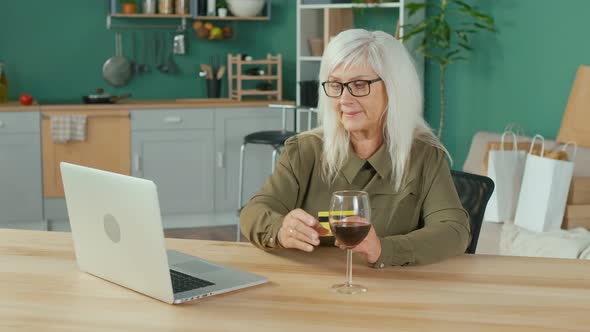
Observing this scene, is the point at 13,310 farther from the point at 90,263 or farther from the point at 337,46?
the point at 337,46

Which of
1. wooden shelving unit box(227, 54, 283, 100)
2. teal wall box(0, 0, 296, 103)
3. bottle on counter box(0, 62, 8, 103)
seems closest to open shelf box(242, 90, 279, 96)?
wooden shelving unit box(227, 54, 283, 100)

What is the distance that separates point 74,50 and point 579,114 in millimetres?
3455

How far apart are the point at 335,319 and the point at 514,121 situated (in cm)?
355

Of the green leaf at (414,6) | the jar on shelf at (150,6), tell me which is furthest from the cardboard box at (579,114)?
the jar on shelf at (150,6)

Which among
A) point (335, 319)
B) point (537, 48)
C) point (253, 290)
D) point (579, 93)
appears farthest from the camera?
point (537, 48)

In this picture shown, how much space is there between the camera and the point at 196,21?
6.13 metres

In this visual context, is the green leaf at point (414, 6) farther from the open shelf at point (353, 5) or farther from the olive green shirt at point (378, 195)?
the olive green shirt at point (378, 195)

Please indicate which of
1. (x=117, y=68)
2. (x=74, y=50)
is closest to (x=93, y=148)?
(x=117, y=68)

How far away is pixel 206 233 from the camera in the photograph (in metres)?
5.67

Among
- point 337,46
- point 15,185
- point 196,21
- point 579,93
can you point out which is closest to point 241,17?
point 196,21

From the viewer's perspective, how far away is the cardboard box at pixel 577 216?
363 centimetres

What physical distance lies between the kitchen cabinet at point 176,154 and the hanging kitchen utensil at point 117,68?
0.53 m

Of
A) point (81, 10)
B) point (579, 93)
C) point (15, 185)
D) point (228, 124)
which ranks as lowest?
point (15, 185)

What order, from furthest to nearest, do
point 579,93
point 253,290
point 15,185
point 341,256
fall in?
1. point 15,185
2. point 579,93
3. point 341,256
4. point 253,290
